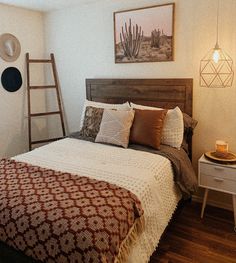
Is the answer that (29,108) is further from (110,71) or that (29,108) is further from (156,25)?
(156,25)

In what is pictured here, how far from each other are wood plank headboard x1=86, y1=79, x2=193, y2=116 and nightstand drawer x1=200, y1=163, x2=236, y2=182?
2.00 feet

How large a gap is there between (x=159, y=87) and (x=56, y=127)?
6.02 feet

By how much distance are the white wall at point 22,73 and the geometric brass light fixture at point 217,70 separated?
2353mm

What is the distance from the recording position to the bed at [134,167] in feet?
4.91

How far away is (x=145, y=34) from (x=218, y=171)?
1.63 metres

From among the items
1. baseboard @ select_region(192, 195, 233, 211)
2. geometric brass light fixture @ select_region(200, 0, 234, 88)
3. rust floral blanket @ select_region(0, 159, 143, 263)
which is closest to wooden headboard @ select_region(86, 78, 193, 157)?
geometric brass light fixture @ select_region(200, 0, 234, 88)

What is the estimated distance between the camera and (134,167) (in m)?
1.98

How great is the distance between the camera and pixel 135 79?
9.59 feet

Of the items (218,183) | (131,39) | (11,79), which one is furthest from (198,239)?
(11,79)

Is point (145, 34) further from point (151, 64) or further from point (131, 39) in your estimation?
point (151, 64)

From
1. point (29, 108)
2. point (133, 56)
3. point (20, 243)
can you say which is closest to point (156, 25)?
point (133, 56)

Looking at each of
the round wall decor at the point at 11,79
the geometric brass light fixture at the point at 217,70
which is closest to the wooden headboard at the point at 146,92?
the geometric brass light fixture at the point at 217,70

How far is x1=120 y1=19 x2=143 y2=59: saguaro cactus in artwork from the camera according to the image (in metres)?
2.82

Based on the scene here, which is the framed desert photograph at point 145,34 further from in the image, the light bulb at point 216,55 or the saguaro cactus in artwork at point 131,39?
the light bulb at point 216,55
